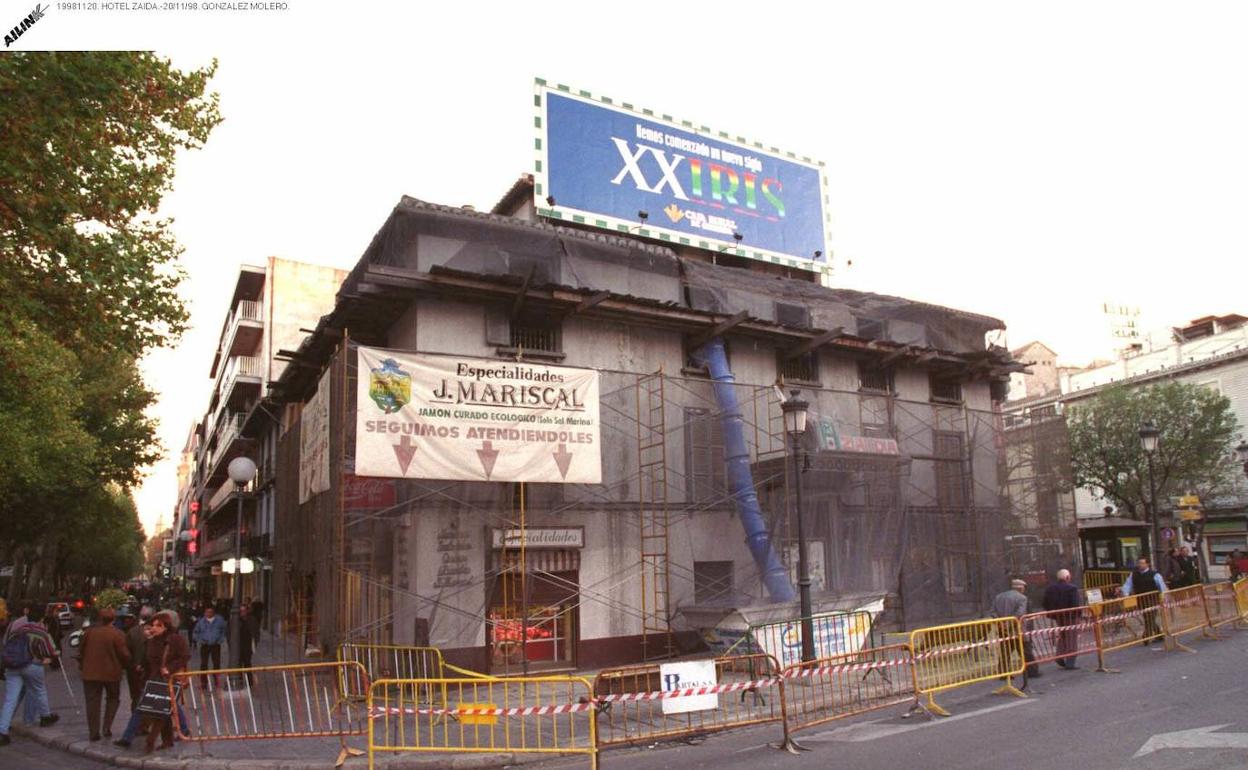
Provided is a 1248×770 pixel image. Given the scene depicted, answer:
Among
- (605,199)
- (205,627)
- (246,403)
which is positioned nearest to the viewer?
(205,627)

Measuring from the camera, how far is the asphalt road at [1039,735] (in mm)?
7316

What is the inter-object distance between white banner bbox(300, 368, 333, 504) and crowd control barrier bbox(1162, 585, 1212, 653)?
14.8 metres

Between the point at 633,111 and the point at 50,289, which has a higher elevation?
the point at 633,111

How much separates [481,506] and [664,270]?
7345mm

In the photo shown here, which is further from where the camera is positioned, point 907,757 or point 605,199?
point 605,199

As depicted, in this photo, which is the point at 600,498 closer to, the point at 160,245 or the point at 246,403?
the point at 160,245

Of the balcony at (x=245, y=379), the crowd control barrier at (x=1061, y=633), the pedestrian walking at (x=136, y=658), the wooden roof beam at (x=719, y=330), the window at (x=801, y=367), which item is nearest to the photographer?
the pedestrian walking at (x=136, y=658)

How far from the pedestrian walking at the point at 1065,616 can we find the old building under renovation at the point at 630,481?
3.88 meters

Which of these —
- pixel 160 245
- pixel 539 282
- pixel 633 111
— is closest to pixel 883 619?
pixel 539 282

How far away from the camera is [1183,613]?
15.0 metres

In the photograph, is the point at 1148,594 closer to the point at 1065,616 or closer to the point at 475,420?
the point at 1065,616

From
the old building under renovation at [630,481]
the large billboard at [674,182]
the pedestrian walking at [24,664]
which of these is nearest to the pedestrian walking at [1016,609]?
the old building under renovation at [630,481]

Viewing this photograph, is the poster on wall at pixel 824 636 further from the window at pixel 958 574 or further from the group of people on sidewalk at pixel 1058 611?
the window at pixel 958 574

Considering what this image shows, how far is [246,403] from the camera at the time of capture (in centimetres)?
3944
